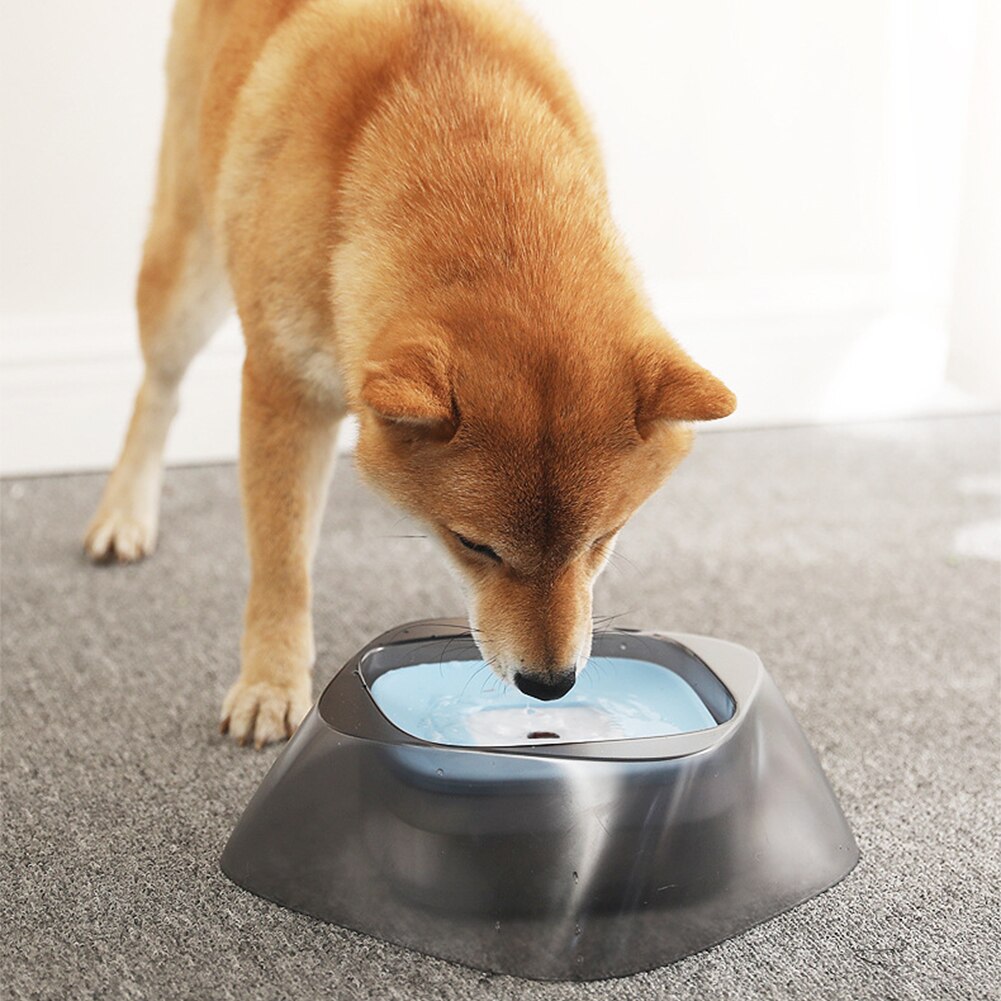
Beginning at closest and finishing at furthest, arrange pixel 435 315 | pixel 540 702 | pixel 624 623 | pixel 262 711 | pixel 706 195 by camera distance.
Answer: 1. pixel 435 315
2. pixel 540 702
3. pixel 262 711
4. pixel 624 623
5. pixel 706 195

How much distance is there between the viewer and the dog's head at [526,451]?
106cm

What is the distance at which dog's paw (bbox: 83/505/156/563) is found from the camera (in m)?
1.87

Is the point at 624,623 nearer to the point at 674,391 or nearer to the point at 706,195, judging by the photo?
the point at 674,391

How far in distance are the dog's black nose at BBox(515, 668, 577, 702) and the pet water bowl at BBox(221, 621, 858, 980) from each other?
0.22ft

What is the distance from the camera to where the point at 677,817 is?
104 cm

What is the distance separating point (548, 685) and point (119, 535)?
3.14ft

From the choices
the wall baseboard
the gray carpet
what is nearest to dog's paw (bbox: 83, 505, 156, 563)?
the gray carpet

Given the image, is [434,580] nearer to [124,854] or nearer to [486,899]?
[124,854]

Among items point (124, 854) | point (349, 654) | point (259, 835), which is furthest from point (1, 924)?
point (349, 654)

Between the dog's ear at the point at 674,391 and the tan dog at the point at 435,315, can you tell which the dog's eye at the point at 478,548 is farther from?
the dog's ear at the point at 674,391

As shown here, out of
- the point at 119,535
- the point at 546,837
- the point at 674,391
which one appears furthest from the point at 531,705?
the point at 119,535

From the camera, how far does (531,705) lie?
1.31 meters

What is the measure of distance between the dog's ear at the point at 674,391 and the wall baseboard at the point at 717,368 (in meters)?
1.33

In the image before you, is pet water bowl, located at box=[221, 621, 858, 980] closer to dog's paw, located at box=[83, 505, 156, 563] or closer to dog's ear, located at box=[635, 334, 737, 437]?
dog's ear, located at box=[635, 334, 737, 437]
